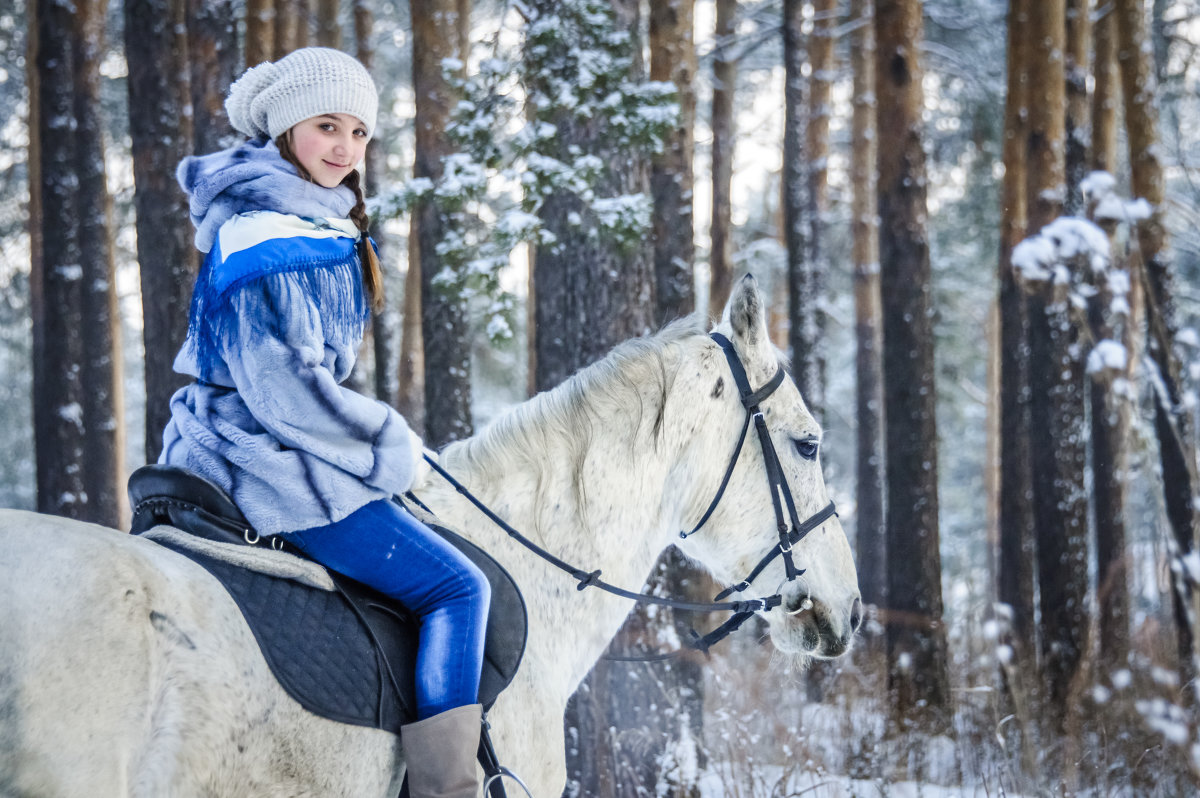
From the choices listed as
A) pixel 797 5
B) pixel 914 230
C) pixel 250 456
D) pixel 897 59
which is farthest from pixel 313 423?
pixel 797 5

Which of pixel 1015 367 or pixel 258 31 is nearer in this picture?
pixel 1015 367

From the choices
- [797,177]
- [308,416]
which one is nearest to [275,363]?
[308,416]

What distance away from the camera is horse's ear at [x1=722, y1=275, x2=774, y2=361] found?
3139 mm

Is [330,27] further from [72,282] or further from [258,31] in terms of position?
[72,282]

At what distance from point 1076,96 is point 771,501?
7865 mm

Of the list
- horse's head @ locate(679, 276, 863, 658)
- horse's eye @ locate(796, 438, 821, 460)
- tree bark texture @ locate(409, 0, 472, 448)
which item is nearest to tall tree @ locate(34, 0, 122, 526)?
tree bark texture @ locate(409, 0, 472, 448)

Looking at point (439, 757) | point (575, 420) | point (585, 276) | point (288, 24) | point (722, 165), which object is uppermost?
point (288, 24)

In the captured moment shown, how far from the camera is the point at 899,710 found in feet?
25.2

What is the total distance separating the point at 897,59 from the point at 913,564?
470 cm

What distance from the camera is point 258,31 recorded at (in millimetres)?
11164

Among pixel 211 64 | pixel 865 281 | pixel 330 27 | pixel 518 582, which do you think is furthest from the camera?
pixel 330 27

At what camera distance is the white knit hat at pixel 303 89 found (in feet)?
9.08

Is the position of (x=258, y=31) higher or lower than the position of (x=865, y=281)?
higher

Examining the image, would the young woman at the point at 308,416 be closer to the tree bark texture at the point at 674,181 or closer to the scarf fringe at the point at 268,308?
the scarf fringe at the point at 268,308
